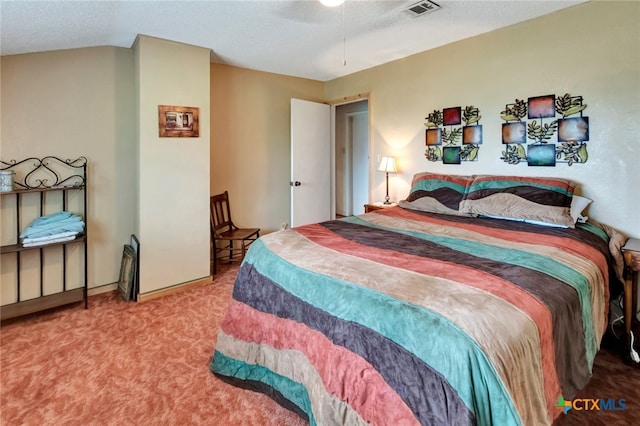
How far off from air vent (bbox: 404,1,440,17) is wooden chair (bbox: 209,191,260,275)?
2.61 m

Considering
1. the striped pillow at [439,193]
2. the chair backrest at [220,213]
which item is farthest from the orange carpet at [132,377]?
the striped pillow at [439,193]

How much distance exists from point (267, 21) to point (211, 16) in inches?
16.9

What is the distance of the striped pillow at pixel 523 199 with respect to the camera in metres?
2.35

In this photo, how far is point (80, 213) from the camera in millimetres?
Result: 3016

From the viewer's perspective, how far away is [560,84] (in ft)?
8.69

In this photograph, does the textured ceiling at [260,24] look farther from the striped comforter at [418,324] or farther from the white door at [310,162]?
the striped comforter at [418,324]

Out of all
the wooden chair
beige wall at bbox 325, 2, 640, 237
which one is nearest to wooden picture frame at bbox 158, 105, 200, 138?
the wooden chair

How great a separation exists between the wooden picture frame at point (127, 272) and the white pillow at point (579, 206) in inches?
142

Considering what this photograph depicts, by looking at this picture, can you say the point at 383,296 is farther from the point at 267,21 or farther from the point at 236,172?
the point at 236,172

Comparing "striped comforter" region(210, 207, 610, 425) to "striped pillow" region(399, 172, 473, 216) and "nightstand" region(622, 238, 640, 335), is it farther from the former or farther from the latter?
"striped pillow" region(399, 172, 473, 216)

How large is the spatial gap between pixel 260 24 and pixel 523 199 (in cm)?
250

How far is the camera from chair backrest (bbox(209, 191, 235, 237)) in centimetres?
377

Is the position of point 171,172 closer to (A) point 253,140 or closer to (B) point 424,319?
(A) point 253,140

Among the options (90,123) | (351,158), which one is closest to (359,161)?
(351,158)
